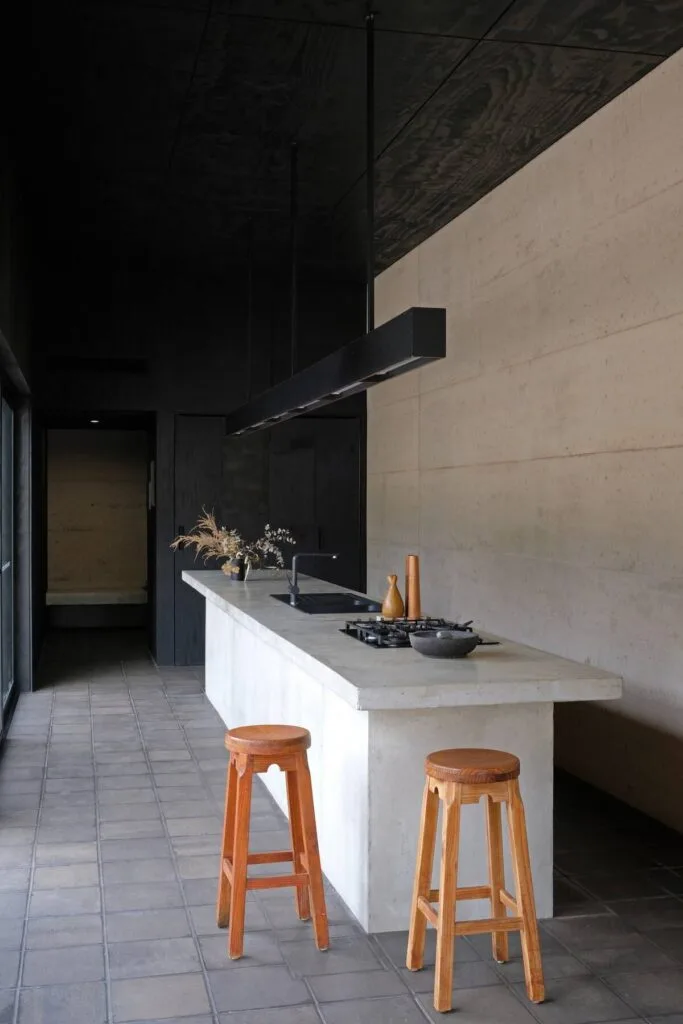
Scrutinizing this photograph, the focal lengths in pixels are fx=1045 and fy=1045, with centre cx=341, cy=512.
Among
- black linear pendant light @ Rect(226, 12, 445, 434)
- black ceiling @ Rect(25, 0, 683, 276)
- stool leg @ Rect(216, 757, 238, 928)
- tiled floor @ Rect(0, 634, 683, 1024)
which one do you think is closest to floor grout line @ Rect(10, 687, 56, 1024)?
tiled floor @ Rect(0, 634, 683, 1024)

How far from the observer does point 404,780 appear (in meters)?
3.40

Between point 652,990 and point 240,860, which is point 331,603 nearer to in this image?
point 240,860

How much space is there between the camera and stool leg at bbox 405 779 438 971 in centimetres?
308

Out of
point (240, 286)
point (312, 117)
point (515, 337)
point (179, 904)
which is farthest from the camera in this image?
point (240, 286)

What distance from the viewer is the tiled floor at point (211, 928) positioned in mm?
2859

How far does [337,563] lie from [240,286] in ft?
8.19

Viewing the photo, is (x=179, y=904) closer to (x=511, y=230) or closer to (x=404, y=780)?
(x=404, y=780)

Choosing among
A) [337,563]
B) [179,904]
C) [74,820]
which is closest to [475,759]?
[179,904]

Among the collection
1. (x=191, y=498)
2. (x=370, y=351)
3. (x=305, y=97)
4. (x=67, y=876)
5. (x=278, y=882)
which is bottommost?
(x=67, y=876)

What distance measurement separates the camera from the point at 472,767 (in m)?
2.94

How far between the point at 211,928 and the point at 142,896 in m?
0.40

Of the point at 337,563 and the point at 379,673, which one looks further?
the point at 337,563

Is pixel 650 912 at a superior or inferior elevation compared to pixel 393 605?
inferior

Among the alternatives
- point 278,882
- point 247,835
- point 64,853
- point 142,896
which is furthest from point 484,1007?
point 64,853
